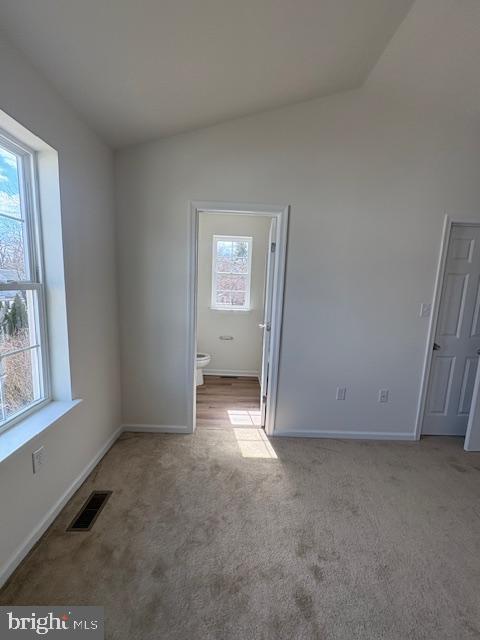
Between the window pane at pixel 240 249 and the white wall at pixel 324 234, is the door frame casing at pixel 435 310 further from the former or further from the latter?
the window pane at pixel 240 249

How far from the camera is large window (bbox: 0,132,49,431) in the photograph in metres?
1.50

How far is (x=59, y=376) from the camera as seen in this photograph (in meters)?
1.86

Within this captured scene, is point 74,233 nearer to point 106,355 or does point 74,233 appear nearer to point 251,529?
point 106,355

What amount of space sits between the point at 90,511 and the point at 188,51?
8.56ft

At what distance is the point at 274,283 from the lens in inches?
99.7

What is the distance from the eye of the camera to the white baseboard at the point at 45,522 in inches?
53.7

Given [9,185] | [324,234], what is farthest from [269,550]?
[9,185]

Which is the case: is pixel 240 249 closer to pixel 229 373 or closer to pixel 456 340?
pixel 229 373

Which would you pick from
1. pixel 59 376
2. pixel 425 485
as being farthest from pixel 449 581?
pixel 59 376

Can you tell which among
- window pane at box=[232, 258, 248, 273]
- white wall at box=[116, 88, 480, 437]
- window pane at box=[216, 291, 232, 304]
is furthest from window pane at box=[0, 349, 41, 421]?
window pane at box=[232, 258, 248, 273]

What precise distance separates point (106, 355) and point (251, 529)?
1593 mm

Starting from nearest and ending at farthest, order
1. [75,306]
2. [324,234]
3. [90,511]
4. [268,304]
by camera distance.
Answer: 1. [90,511]
2. [75,306]
3. [324,234]
4. [268,304]

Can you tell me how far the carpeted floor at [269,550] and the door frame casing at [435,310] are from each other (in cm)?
45

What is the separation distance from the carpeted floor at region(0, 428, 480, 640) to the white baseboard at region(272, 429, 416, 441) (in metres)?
0.31
